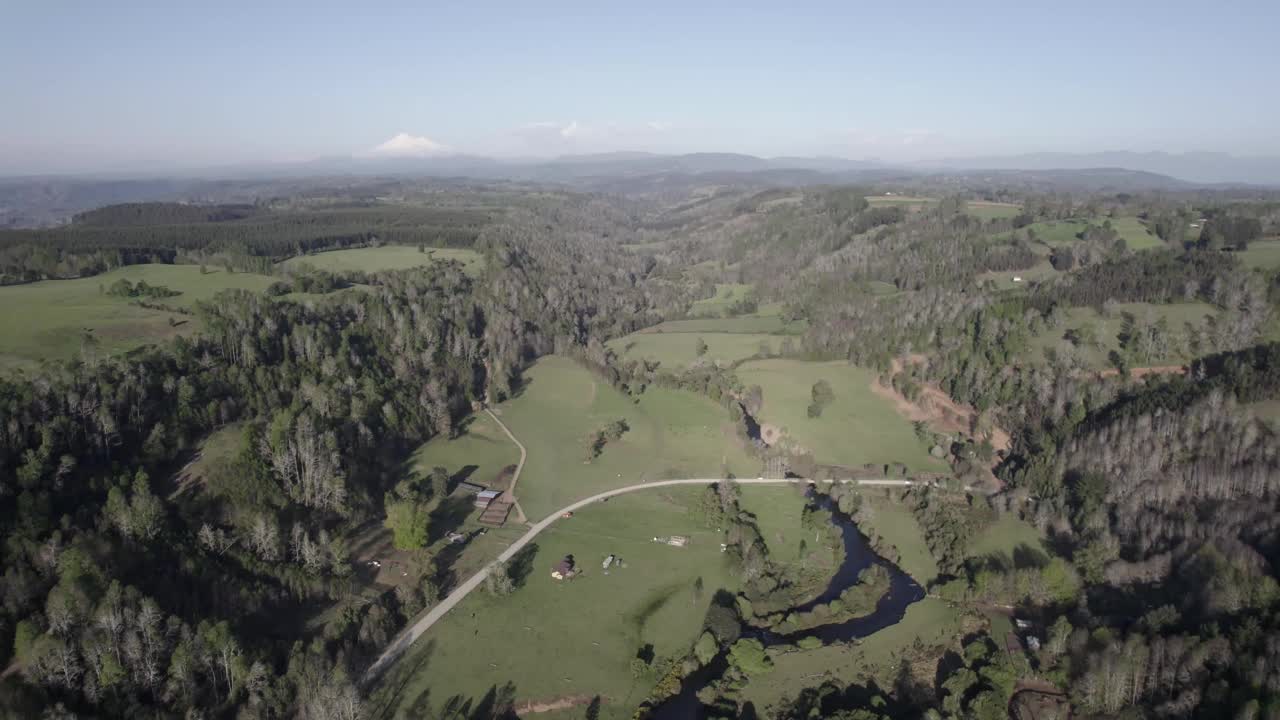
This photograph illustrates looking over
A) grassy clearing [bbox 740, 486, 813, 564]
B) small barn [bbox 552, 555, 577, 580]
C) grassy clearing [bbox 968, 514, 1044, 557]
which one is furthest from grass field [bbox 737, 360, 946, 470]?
small barn [bbox 552, 555, 577, 580]

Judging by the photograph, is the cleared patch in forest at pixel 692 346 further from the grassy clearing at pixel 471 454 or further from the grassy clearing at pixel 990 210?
the grassy clearing at pixel 990 210

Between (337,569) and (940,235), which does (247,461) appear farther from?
(940,235)

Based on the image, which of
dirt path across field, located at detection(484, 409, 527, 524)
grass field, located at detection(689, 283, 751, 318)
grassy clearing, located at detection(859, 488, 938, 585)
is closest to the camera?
grassy clearing, located at detection(859, 488, 938, 585)

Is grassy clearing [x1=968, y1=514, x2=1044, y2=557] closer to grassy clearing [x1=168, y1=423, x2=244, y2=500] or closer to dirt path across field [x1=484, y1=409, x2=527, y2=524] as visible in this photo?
dirt path across field [x1=484, y1=409, x2=527, y2=524]

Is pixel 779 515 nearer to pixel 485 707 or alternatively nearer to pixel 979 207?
pixel 485 707

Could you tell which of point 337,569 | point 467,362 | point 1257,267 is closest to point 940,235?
point 1257,267

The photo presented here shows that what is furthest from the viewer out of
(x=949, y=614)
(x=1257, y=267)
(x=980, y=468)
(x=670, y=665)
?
(x=1257, y=267)
